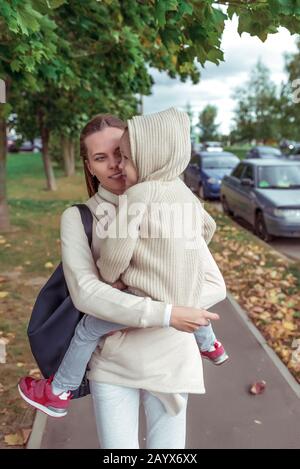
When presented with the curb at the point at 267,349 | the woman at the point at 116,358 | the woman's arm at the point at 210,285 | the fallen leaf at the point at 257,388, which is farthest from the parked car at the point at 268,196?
the woman at the point at 116,358

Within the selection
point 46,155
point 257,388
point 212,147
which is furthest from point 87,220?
point 212,147

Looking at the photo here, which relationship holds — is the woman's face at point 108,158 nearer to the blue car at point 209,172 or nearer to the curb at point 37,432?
the curb at point 37,432

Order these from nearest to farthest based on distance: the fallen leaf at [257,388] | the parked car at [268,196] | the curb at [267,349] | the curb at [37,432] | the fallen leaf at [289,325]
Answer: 1. the curb at [37,432]
2. the fallen leaf at [257,388]
3. the curb at [267,349]
4. the fallen leaf at [289,325]
5. the parked car at [268,196]

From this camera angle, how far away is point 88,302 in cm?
191

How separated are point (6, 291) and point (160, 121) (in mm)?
5905

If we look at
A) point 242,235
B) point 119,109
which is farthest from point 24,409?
point 119,109

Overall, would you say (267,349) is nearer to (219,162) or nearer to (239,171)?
(239,171)

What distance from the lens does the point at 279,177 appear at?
40.2 feet

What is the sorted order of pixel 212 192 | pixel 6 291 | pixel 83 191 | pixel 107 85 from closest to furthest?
pixel 6 291 < pixel 107 85 < pixel 212 192 < pixel 83 191

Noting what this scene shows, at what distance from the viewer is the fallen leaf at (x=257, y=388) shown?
4.33 meters

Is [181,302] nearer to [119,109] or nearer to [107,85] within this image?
[107,85]

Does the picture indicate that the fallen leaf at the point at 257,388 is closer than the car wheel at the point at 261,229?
Yes

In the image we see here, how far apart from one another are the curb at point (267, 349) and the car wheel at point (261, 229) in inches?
179

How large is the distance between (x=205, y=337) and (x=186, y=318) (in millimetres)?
672
